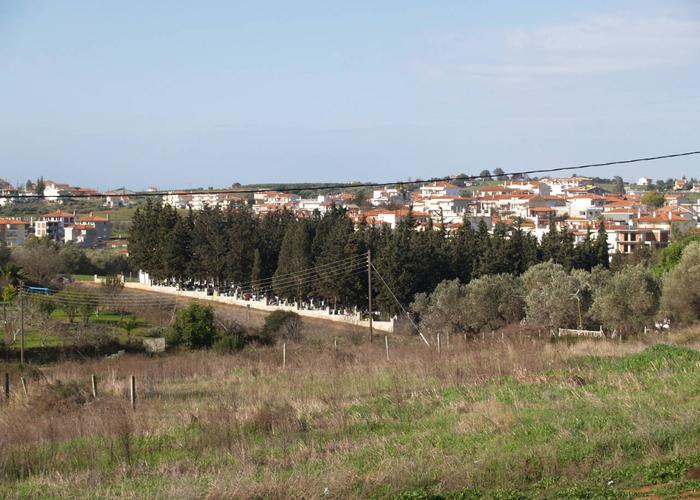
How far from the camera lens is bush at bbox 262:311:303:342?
30.8 metres

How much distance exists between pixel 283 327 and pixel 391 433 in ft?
71.6

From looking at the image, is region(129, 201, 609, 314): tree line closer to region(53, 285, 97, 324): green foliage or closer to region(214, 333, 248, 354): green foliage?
region(53, 285, 97, 324): green foliage

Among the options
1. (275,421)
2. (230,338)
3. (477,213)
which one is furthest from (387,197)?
(275,421)

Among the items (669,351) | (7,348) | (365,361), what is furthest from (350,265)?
(669,351)

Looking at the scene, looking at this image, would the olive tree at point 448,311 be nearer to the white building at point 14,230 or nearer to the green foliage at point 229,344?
the green foliage at point 229,344

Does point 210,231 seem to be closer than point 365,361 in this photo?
No

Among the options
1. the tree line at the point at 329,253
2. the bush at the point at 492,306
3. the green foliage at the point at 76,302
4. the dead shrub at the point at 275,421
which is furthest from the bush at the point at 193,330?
the dead shrub at the point at 275,421

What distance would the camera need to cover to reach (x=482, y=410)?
9.87 m

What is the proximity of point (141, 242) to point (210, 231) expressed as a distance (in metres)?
4.86

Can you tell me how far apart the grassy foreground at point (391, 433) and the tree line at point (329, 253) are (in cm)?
2168

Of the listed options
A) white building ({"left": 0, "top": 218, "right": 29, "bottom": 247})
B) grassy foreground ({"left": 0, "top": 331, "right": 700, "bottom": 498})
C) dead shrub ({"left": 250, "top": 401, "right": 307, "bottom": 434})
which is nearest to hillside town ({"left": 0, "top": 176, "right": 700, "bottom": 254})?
white building ({"left": 0, "top": 218, "right": 29, "bottom": 247})

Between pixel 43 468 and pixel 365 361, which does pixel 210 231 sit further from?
pixel 43 468

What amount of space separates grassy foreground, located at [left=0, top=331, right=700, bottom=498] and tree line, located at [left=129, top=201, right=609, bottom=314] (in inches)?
854

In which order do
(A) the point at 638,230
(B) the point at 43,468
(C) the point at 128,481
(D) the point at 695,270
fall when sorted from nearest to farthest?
(C) the point at 128,481, (B) the point at 43,468, (D) the point at 695,270, (A) the point at 638,230
